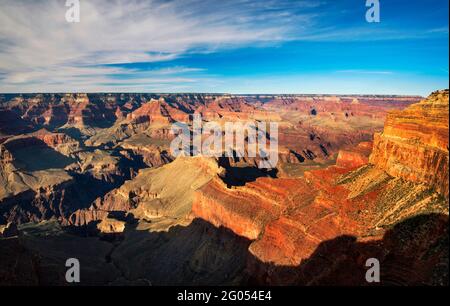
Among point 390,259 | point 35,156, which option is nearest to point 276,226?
point 390,259

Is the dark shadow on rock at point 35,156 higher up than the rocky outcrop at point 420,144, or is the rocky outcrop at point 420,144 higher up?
the rocky outcrop at point 420,144

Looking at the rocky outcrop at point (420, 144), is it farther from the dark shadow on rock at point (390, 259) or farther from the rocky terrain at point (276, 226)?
the dark shadow on rock at point (390, 259)

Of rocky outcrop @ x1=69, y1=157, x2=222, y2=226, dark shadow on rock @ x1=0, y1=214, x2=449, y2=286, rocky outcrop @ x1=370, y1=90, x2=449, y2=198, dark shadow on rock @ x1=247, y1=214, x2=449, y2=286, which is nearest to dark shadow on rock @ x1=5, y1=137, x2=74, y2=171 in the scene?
rocky outcrop @ x1=69, y1=157, x2=222, y2=226

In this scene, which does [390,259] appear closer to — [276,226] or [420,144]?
[420,144]

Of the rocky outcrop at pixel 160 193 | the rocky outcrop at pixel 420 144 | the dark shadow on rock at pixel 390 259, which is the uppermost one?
the rocky outcrop at pixel 420 144

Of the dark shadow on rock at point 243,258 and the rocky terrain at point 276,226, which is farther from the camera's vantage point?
the rocky terrain at point 276,226

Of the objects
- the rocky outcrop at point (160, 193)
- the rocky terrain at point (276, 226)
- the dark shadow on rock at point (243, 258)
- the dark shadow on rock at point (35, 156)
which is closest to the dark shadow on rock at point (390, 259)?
the dark shadow on rock at point (243, 258)

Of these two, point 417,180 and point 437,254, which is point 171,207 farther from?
point 437,254

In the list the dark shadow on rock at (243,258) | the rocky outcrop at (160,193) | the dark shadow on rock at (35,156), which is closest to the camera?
the dark shadow on rock at (243,258)

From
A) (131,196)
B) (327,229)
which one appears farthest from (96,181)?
(327,229)
